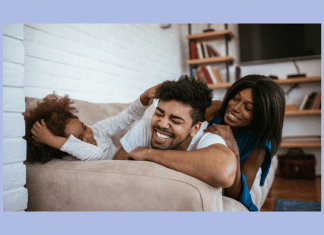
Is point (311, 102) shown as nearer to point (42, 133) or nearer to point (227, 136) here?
point (227, 136)

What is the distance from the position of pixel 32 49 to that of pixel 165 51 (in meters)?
2.05

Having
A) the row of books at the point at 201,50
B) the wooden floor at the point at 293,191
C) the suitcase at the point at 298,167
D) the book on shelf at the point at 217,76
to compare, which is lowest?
the wooden floor at the point at 293,191

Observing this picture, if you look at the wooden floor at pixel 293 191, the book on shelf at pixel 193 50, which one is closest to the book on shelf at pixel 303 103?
the wooden floor at pixel 293 191

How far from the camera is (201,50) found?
3.45m

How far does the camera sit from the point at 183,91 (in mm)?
1054

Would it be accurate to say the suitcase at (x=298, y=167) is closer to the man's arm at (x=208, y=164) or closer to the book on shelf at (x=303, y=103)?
the book on shelf at (x=303, y=103)

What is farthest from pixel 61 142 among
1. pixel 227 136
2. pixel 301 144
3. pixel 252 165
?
pixel 301 144

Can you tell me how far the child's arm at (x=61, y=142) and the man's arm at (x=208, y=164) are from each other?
39 centimetres

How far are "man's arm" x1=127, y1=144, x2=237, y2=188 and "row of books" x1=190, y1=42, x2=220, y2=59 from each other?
280 centimetres

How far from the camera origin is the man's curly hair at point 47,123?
1.05m

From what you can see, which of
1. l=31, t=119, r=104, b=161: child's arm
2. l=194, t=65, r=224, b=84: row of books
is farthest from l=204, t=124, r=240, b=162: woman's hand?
l=194, t=65, r=224, b=84: row of books

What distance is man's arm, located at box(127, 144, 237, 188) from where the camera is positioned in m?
0.75

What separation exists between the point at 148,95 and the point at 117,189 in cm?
55

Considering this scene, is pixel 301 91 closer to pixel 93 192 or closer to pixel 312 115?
pixel 312 115
